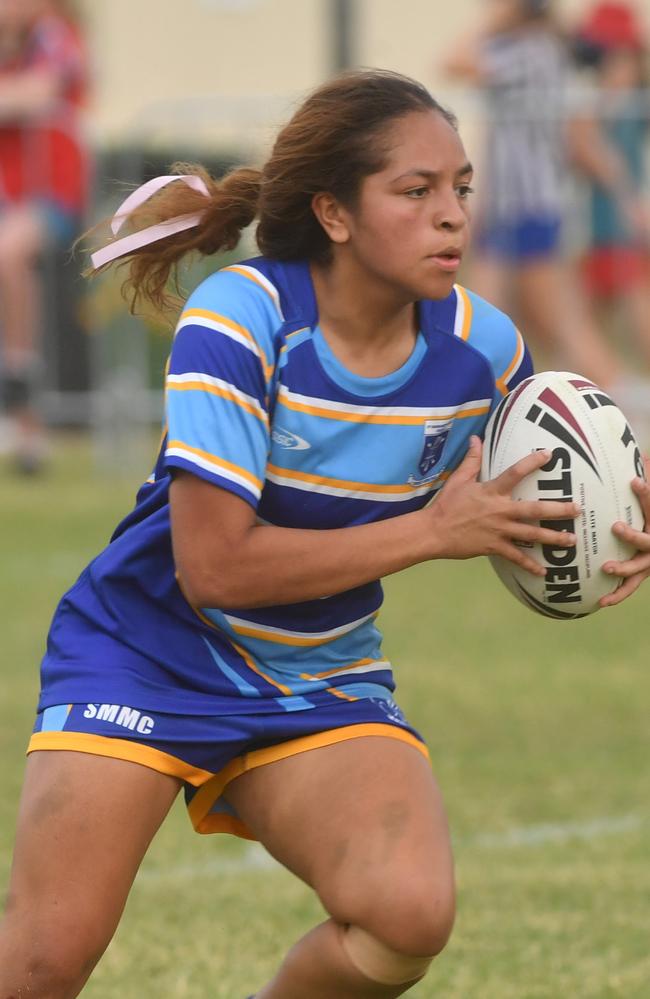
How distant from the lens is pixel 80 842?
315 cm

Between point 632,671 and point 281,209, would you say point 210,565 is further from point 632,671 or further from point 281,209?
point 632,671

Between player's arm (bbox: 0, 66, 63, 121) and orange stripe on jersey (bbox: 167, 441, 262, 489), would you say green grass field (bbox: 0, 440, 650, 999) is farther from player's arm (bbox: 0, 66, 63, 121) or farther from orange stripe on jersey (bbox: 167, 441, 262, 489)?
player's arm (bbox: 0, 66, 63, 121)

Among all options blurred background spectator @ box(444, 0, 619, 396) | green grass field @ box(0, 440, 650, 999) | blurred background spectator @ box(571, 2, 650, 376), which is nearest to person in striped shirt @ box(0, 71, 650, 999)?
green grass field @ box(0, 440, 650, 999)

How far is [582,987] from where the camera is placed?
13.1 ft

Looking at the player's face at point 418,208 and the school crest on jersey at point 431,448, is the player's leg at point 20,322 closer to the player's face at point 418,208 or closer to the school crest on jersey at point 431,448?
the school crest on jersey at point 431,448

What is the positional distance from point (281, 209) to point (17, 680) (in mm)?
3765

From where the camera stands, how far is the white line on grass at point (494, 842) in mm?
4910

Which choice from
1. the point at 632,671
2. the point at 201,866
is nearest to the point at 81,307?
the point at 632,671

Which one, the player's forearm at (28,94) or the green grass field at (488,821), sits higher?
the player's forearm at (28,94)

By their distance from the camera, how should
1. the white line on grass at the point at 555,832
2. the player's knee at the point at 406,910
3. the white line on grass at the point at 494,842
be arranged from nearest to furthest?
the player's knee at the point at 406,910 → the white line on grass at the point at 494,842 → the white line on grass at the point at 555,832

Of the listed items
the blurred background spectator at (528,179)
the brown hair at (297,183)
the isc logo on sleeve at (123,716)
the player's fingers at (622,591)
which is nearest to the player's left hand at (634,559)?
the player's fingers at (622,591)

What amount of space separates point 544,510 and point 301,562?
A: 16.7 inches

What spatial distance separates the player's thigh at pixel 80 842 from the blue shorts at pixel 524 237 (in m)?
7.63

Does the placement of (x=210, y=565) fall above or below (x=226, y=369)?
below
